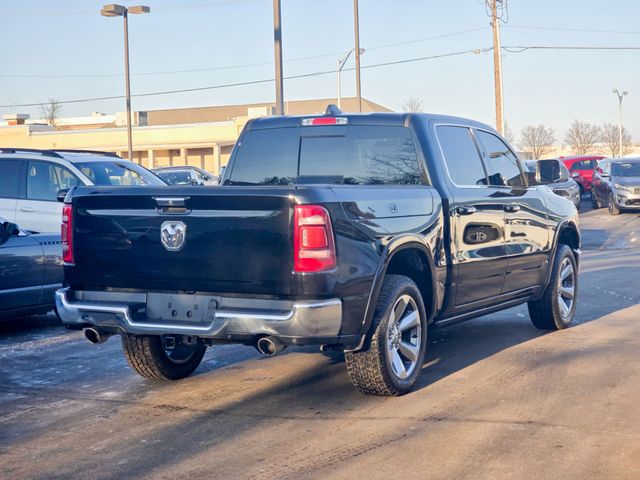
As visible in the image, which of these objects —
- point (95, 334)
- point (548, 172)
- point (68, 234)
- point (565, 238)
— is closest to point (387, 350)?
point (95, 334)

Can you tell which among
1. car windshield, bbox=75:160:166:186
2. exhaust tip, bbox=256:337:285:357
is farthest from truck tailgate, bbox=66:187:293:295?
car windshield, bbox=75:160:166:186

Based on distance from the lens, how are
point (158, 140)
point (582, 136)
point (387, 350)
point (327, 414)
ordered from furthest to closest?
point (582, 136)
point (158, 140)
point (387, 350)
point (327, 414)

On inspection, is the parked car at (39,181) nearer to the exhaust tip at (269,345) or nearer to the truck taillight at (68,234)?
the truck taillight at (68,234)

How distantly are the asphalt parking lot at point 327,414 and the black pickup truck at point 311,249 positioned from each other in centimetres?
42

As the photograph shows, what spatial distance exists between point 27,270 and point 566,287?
525cm

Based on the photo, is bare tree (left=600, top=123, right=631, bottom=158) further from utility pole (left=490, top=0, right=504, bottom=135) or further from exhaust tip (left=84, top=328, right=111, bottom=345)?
exhaust tip (left=84, top=328, right=111, bottom=345)

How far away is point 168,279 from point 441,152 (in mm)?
2483

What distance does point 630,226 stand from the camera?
2384 centimetres

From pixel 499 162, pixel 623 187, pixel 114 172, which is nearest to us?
pixel 499 162

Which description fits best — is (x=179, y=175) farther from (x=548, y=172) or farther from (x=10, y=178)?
(x=548, y=172)

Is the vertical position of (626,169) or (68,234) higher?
(626,169)

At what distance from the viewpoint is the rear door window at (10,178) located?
43.5 ft

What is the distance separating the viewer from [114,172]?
13.6 m

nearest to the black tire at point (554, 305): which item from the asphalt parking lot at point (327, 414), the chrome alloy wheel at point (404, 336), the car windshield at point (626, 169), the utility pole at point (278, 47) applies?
the asphalt parking lot at point (327, 414)
